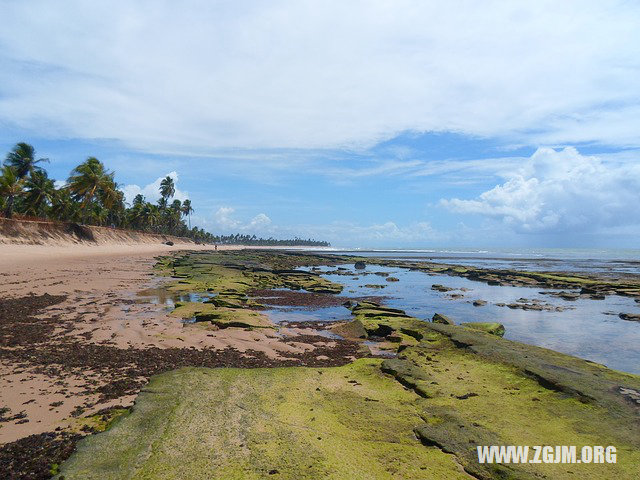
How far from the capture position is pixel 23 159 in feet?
189

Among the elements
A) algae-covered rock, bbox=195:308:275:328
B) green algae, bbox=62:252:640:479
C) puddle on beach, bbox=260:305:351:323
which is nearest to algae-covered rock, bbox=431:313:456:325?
puddle on beach, bbox=260:305:351:323

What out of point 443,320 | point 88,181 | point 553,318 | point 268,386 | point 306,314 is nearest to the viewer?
point 268,386

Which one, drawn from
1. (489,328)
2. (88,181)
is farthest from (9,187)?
(489,328)

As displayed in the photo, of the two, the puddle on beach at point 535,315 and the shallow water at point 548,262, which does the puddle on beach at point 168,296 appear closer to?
the puddle on beach at point 535,315

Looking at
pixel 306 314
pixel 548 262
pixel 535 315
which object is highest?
pixel 548 262

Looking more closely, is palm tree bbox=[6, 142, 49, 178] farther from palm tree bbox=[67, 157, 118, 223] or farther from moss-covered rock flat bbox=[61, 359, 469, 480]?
moss-covered rock flat bbox=[61, 359, 469, 480]

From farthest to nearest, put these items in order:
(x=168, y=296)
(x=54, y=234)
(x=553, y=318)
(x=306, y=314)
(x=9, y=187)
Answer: (x=54, y=234)
(x=9, y=187)
(x=168, y=296)
(x=553, y=318)
(x=306, y=314)

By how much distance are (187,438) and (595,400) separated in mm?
7182

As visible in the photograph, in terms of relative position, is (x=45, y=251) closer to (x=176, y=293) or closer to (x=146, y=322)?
(x=176, y=293)

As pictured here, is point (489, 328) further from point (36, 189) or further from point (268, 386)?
point (36, 189)

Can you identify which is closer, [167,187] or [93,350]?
[93,350]

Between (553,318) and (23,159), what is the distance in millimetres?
69967

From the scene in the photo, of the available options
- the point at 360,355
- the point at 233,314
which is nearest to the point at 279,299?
the point at 233,314

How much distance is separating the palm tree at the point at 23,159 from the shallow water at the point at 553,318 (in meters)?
55.6
